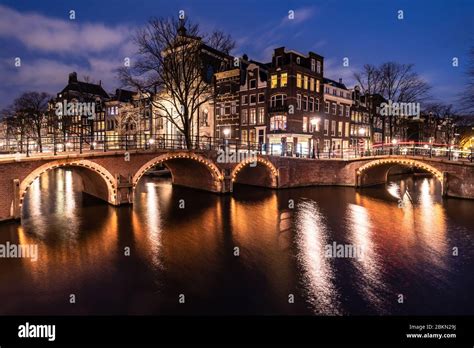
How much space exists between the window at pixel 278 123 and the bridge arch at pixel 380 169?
39.7ft

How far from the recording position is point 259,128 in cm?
4484

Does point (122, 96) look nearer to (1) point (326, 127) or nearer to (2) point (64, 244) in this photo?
(1) point (326, 127)

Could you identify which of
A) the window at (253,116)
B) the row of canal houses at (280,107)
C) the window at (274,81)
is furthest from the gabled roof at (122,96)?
the window at (274,81)

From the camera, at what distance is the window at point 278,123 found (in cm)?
4262

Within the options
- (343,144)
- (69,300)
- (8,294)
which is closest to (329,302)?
(69,300)

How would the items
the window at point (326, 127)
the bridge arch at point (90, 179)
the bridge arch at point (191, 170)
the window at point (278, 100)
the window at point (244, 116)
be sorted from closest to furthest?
the bridge arch at point (90, 179) < the bridge arch at point (191, 170) < the window at point (278, 100) < the window at point (244, 116) < the window at point (326, 127)

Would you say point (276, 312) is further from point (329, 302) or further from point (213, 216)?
point (213, 216)

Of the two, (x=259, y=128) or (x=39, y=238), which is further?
(x=259, y=128)

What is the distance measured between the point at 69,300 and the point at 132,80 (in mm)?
23836

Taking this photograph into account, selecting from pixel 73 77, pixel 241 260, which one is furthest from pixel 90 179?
pixel 73 77

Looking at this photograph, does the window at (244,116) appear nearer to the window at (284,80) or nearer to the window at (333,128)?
the window at (284,80)

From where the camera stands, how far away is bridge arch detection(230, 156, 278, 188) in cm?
3138

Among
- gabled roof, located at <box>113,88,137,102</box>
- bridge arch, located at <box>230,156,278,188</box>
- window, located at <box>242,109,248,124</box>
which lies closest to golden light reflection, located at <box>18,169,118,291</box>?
bridge arch, located at <box>230,156,278,188</box>

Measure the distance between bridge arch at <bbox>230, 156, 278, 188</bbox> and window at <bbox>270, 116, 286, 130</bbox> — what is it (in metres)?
9.60
